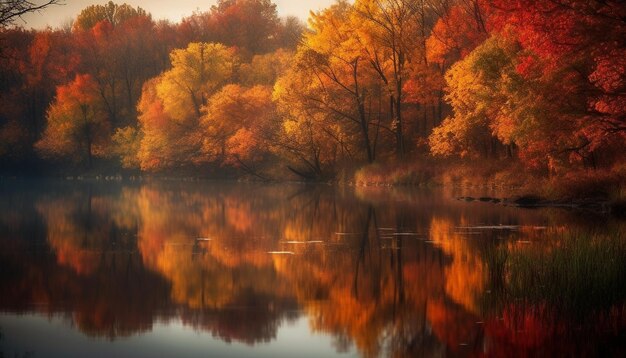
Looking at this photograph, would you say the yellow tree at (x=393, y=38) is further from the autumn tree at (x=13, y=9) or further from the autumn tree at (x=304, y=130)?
the autumn tree at (x=13, y=9)

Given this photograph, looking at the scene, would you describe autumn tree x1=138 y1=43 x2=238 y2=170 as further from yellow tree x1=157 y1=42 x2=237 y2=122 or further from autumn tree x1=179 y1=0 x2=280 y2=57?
autumn tree x1=179 y1=0 x2=280 y2=57

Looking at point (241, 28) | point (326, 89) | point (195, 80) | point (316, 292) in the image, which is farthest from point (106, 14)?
point (316, 292)

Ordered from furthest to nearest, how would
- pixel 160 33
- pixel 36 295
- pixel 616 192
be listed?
pixel 160 33, pixel 616 192, pixel 36 295

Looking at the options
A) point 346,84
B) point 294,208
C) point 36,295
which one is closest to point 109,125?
point 346,84

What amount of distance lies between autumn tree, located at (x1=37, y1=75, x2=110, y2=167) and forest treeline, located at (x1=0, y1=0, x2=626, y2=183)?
16cm

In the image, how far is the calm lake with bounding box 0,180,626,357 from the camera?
1071 centimetres

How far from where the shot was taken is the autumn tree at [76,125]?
94500 mm

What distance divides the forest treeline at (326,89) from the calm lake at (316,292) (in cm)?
604

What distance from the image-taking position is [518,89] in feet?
130

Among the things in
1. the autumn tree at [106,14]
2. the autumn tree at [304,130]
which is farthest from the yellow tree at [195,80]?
the autumn tree at [106,14]

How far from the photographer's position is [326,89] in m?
65.1

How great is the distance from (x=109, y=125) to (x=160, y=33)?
16030 millimetres

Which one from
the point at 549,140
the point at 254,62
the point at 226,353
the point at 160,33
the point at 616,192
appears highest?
the point at 160,33

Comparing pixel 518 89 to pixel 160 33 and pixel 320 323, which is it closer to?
pixel 320 323
